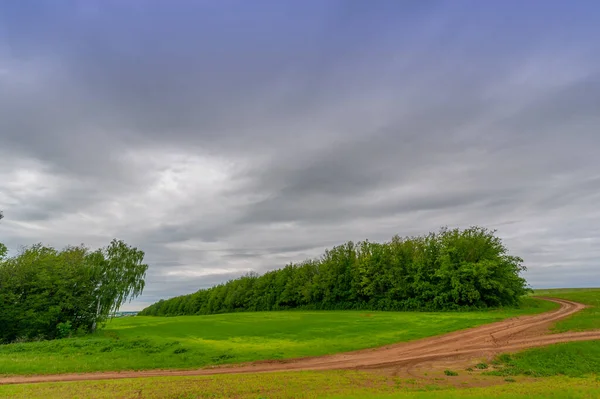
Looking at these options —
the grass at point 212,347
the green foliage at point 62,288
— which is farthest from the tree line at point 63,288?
the grass at point 212,347

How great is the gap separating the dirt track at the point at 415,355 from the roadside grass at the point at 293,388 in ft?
10.6

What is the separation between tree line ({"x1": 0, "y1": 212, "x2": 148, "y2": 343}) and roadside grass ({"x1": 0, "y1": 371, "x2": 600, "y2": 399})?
32.6 m

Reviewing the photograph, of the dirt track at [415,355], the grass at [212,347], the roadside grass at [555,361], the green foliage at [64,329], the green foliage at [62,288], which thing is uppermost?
the green foliage at [62,288]

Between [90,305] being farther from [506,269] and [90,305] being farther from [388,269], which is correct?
[506,269]

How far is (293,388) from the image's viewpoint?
56.8 ft

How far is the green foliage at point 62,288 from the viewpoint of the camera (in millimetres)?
44938

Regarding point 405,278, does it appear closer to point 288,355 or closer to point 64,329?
point 288,355

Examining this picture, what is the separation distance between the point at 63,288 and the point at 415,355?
47690 millimetres

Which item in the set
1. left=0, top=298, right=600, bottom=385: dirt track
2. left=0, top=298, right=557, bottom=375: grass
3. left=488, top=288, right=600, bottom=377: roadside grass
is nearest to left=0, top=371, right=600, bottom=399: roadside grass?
left=488, top=288, right=600, bottom=377: roadside grass

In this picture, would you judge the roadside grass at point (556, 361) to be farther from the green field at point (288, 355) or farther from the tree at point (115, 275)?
the tree at point (115, 275)

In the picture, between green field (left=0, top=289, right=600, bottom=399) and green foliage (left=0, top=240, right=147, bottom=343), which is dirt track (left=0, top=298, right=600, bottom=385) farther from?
green foliage (left=0, top=240, right=147, bottom=343)

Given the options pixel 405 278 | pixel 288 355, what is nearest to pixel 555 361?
pixel 288 355

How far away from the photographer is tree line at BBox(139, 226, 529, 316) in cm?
6228

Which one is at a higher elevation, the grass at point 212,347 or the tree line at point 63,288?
the tree line at point 63,288
